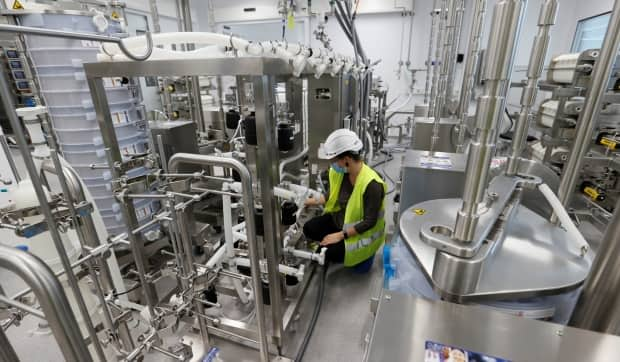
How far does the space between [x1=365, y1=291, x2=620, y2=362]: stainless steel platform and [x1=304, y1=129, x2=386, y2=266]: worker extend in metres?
1.26

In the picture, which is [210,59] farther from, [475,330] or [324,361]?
[324,361]

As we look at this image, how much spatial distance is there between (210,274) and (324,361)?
31.9 inches

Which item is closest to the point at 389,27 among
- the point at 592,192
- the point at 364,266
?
the point at 592,192

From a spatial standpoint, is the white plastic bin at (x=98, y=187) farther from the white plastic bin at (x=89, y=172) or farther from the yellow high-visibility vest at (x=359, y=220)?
the yellow high-visibility vest at (x=359, y=220)

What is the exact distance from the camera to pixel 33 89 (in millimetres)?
1792

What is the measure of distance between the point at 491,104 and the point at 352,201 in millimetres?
1487

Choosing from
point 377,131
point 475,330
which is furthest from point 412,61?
point 475,330

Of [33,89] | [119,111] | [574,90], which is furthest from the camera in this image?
[574,90]

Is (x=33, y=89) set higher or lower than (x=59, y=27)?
lower

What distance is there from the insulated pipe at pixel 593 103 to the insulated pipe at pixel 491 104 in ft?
2.24

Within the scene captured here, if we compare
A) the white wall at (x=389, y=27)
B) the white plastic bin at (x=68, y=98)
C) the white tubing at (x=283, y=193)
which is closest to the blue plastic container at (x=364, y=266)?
the white tubing at (x=283, y=193)

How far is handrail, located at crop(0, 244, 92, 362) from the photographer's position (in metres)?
0.52

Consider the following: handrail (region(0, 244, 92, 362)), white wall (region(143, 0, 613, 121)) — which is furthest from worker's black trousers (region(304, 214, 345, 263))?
white wall (region(143, 0, 613, 121))

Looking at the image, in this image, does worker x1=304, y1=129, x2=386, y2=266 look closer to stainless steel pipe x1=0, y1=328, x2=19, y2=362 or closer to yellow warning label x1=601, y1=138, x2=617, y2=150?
stainless steel pipe x1=0, y1=328, x2=19, y2=362
